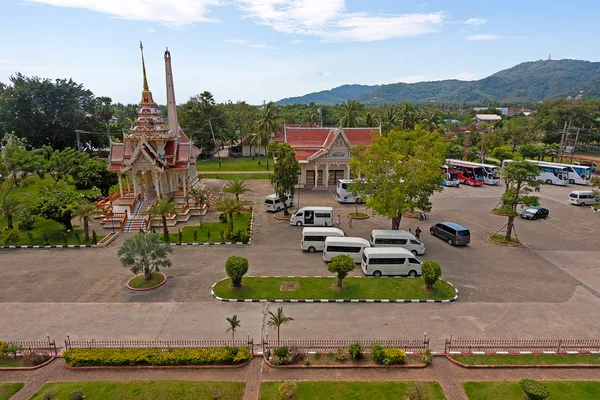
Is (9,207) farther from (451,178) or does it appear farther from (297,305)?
(451,178)

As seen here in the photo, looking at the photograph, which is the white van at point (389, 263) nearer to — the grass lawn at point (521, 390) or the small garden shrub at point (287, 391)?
the grass lawn at point (521, 390)

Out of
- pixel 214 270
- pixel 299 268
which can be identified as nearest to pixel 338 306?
pixel 299 268

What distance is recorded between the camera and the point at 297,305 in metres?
19.5

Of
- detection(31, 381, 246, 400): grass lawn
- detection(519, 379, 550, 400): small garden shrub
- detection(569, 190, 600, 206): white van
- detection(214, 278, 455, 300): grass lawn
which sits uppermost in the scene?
detection(569, 190, 600, 206): white van

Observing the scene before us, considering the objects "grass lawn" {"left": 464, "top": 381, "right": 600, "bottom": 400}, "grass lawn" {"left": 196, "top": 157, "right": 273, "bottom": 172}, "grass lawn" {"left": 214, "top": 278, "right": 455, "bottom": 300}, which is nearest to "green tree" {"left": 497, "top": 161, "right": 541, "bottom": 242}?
"grass lawn" {"left": 214, "top": 278, "right": 455, "bottom": 300}

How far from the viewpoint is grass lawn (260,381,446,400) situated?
1318 centimetres

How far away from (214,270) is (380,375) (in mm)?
13202

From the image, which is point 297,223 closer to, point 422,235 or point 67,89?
point 422,235

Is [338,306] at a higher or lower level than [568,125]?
lower

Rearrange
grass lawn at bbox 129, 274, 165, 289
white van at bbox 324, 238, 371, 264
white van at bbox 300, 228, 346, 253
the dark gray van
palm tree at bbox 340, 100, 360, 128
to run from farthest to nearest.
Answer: palm tree at bbox 340, 100, 360, 128 → the dark gray van → white van at bbox 300, 228, 346, 253 → white van at bbox 324, 238, 371, 264 → grass lawn at bbox 129, 274, 165, 289

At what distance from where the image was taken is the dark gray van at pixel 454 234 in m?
28.3

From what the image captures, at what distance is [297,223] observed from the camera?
33375 millimetres

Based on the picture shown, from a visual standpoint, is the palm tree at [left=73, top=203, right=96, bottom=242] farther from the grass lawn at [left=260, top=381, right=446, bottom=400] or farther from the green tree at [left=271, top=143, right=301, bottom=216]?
the grass lawn at [left=260, top=381, right=446, bottom=400]

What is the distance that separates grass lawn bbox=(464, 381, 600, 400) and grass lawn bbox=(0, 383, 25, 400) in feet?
56.2
